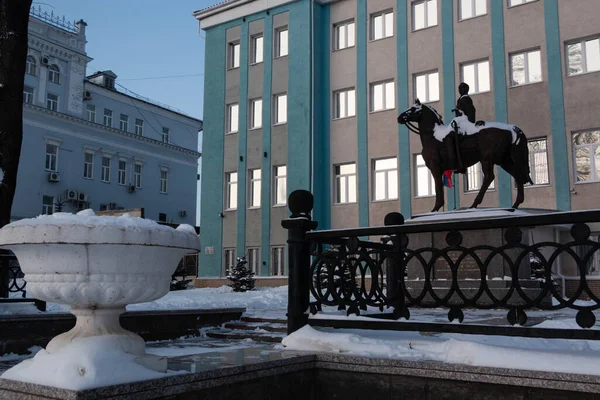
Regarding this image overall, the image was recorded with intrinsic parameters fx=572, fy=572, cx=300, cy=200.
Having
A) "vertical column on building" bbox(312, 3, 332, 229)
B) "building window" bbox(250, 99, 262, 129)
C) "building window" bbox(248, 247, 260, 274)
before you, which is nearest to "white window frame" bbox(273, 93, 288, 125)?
"building window" bbox(250, 99, 262, 129)

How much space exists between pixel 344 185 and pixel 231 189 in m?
6.11

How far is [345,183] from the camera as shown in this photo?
2458 centimetres

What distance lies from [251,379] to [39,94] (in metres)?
37.0

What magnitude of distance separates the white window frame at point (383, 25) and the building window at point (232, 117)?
300 inches

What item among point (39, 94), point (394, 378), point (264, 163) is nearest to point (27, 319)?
point (394, 378)

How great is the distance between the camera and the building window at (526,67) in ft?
67.1

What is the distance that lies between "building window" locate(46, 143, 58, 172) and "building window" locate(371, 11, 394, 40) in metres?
23.3

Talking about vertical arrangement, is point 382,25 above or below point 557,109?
above

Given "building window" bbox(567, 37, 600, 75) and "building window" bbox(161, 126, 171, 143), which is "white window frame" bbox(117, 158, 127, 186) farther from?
"building window" bbox(567, 37, 600, 75)

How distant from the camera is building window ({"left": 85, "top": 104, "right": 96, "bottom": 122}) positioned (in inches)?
1563

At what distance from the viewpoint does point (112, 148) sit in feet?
135

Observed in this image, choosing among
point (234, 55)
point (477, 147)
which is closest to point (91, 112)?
point (234, 55)

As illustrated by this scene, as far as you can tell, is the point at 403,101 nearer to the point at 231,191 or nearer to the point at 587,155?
the point at 587,155

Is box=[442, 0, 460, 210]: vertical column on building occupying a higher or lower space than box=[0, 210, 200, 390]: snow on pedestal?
higher
